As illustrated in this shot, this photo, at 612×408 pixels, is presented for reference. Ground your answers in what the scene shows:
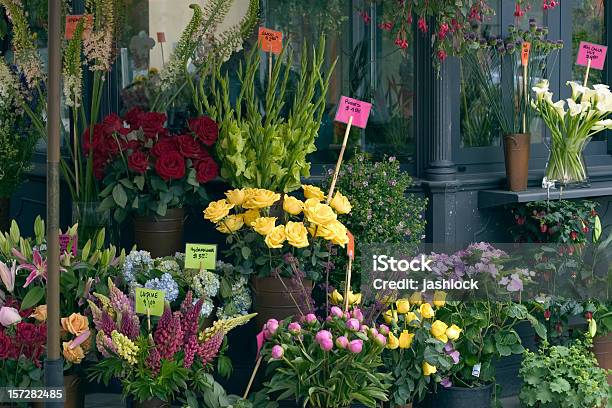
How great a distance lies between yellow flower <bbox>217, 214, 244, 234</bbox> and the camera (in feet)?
16.1

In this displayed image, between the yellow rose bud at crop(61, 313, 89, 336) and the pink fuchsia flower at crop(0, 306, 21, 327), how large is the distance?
212mm

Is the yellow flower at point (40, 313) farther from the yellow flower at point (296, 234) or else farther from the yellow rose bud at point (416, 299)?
the yellow rose bud at point (416, 299)

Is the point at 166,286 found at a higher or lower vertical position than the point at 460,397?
higher

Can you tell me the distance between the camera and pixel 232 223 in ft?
16.1

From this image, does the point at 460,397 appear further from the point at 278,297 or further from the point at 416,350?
the point at 278,297

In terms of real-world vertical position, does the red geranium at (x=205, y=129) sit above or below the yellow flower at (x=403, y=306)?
above

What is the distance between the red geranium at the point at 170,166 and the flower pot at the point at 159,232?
248mm

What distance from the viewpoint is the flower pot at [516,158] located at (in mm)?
5750

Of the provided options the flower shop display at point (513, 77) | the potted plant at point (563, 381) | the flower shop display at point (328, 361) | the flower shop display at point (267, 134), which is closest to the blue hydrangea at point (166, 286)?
the flower shop display at point (328, 361)

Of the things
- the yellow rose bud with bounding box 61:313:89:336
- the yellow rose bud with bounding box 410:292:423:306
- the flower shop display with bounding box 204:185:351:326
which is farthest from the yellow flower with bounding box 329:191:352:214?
the yellow rose bud with bounding box 61:313:89:336

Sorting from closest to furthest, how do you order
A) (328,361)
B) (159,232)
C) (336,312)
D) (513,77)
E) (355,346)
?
(355,346)
(328,361)
(336,312)
(159,232)
(513,77)

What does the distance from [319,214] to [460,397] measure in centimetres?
112

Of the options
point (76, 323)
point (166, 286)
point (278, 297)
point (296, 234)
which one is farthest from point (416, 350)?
point (76, 323)

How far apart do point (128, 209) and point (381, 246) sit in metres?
1.24
